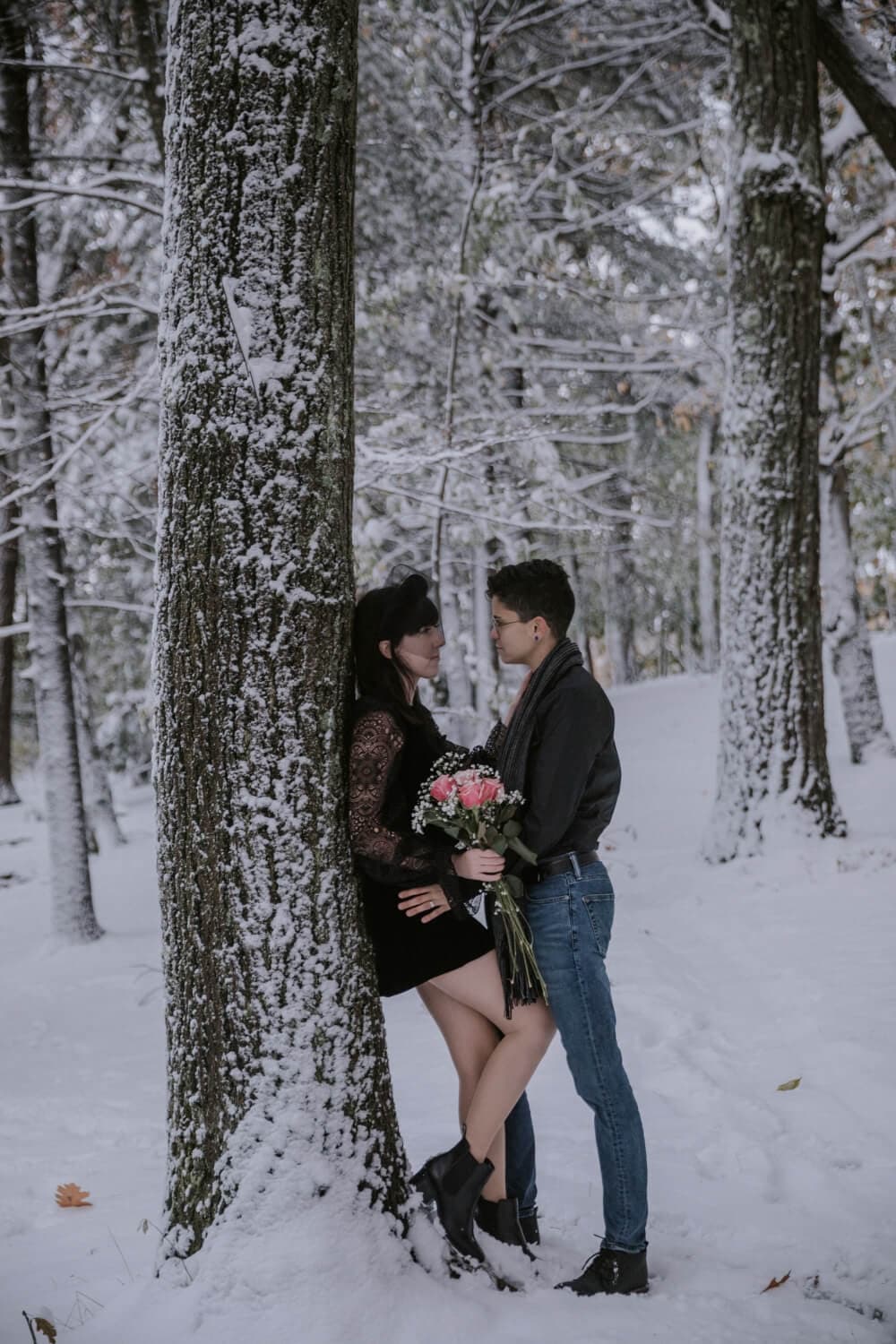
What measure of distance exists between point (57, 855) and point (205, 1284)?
7.01 metres

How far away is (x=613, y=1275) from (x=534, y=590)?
6.69 ft

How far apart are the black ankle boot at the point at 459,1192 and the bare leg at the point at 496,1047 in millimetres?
36

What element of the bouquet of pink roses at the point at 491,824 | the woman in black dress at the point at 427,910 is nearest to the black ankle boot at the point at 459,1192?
the woman in black dress at the point at 427,910

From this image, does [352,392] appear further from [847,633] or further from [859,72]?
[847,633]

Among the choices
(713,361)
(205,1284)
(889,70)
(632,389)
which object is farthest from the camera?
(632,389)

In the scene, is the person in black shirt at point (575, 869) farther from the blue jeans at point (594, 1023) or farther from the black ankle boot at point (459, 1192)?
the black ankle boot at point (459, 1192)

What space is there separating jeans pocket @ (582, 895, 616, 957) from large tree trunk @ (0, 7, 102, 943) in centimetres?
695

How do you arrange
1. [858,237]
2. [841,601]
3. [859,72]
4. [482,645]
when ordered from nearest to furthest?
[859,72] → [858,237] → [841,601] → [482,645]

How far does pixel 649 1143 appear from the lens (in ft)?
13.3

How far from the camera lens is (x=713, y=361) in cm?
1098

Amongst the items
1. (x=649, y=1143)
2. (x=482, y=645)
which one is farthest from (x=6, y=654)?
(x=649, y=1143)

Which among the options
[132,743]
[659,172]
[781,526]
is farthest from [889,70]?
[132,743]

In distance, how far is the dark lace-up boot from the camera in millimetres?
2898

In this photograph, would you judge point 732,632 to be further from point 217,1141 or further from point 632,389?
point 632,389
